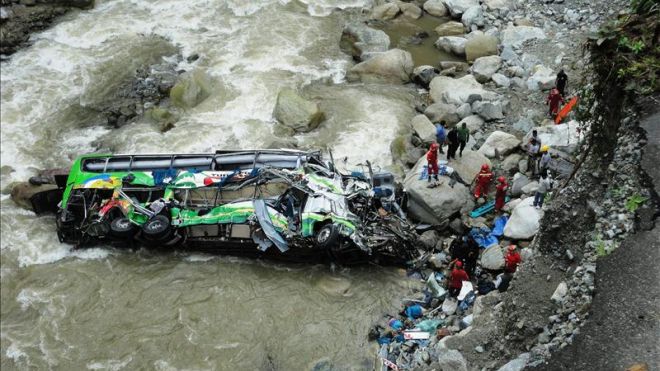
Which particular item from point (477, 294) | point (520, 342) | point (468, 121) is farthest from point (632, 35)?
point (468, 121)

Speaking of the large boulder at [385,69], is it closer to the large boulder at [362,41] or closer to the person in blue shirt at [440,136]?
the large boulder at [362,41]

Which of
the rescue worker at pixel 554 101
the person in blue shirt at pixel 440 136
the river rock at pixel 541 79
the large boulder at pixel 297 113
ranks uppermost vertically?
the rescue worker at pixel 554 101

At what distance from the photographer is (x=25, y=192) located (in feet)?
48.2

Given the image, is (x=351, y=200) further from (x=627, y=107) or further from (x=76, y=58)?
(x=76, y=58)

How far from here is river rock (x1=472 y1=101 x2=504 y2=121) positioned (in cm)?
1529

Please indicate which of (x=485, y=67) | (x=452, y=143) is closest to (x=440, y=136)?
(x=452, y=143)

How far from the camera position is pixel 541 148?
42.7ft

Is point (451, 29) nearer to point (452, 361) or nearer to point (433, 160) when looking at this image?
point (433, 160)

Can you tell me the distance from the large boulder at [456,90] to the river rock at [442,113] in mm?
396

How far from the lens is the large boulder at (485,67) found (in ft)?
56.8

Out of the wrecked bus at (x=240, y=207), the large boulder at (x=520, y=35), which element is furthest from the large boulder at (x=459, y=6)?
the wrecked bus at (x=240, y=207)

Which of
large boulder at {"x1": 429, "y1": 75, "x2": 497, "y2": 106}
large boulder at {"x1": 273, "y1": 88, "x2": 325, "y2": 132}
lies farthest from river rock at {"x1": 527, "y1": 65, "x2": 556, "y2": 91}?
large boulder at {"x1": 273, "y1": 88, "x2": 325, "y2": 132}

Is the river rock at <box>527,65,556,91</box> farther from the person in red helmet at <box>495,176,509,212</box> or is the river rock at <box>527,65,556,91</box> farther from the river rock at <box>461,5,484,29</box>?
the person in red helmet at <box>495,176,509,212</box>

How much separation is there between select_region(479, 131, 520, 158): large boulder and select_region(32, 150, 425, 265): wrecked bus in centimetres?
273
